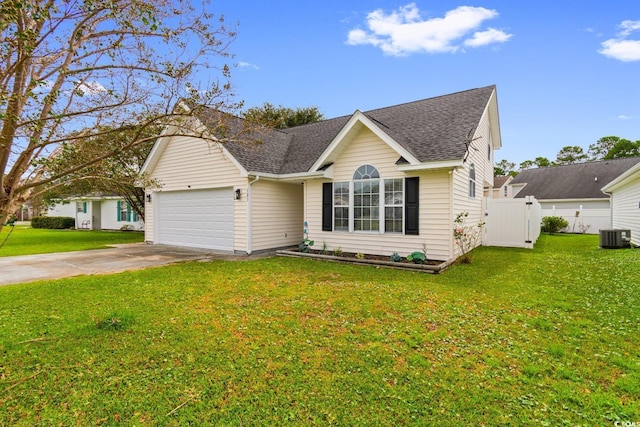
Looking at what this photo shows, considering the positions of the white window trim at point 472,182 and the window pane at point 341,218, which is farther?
the white window trim at point 472,182

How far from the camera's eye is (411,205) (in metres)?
9.19

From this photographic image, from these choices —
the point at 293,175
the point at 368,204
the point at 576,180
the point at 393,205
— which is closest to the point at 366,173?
the point at 368,204

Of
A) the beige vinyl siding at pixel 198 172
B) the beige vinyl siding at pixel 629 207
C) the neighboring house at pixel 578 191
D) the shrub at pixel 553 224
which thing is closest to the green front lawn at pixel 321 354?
the beige vinyl siding at pixel 198 172

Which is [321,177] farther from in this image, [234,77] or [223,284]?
[234,77]

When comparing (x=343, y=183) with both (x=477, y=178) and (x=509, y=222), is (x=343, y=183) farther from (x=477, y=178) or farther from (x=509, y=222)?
(x=509, y=222)

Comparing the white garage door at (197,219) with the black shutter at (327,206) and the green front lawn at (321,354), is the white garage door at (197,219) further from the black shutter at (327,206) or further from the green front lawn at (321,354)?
the green front lawn at (321,354)

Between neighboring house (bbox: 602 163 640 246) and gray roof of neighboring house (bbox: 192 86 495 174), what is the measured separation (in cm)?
605

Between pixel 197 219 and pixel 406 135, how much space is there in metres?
9.06

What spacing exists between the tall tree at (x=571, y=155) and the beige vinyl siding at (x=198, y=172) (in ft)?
193

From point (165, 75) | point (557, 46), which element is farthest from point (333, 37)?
point (165, 75)

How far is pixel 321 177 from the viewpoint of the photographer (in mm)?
10578

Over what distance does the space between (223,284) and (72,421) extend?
4357 millimetres

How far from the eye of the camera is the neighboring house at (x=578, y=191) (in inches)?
830

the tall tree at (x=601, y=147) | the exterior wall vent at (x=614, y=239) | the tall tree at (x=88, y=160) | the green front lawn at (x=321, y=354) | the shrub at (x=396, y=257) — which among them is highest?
the tall tree at (x=601, y=147)
